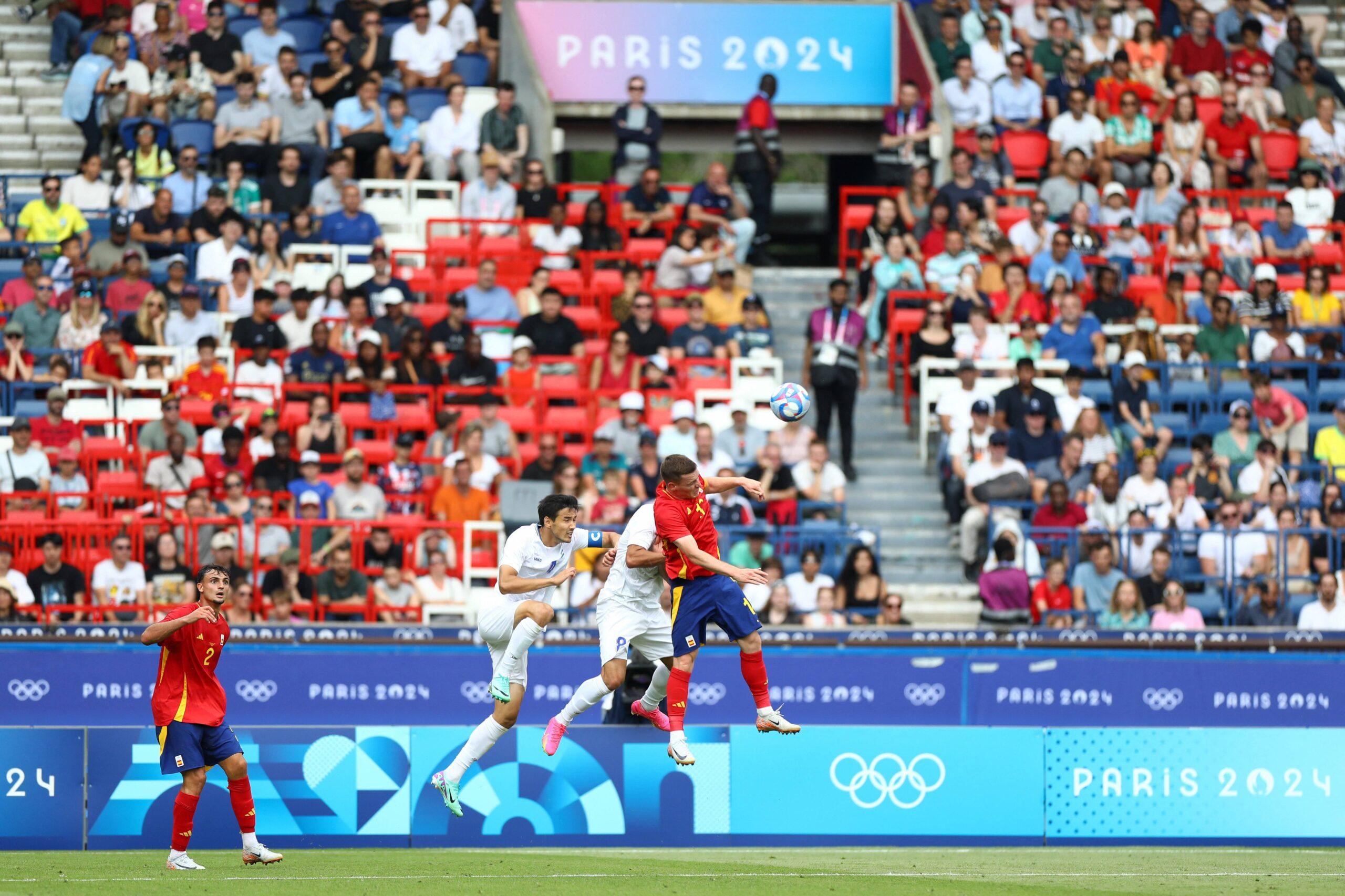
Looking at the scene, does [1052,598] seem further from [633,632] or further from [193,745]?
[193,745]

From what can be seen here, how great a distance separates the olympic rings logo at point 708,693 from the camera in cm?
1819

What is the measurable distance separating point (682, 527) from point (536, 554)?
1284mm

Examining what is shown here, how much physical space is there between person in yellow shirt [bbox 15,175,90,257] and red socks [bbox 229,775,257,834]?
12.3 m

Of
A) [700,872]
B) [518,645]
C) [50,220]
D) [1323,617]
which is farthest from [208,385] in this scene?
[1323,617]

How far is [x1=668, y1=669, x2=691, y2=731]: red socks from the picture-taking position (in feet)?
43.8

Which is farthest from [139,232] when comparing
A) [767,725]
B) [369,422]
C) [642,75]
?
[767,725]

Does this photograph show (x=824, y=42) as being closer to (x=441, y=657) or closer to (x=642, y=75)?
(x=642, y=75)

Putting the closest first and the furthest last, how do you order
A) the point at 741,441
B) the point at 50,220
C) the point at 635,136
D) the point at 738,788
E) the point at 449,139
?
1. the point at 738,788
2. the point at 741,441
3. the point at 50,220
4. the point at 449,139
5. the point at 635,136

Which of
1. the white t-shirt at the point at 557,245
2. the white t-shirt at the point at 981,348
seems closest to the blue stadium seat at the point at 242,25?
the white t-shirt at the point at 557,245

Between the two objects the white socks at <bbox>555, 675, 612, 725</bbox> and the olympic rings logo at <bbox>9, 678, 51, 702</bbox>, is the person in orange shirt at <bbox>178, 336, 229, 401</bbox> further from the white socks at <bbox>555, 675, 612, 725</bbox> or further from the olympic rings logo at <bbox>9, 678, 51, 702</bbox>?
the white socks at <bbox>555, 675, 612, 725</bbox>

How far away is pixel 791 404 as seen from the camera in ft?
44.4

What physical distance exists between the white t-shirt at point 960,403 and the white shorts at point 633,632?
8708 millimetres

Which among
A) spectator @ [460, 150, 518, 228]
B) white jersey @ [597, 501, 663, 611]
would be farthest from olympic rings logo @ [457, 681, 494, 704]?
spectator @ [460, 150, 518, 228]

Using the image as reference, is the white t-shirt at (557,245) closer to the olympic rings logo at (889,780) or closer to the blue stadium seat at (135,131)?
the blue stadium seat at (135,131)
